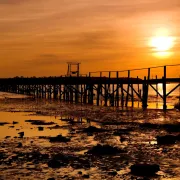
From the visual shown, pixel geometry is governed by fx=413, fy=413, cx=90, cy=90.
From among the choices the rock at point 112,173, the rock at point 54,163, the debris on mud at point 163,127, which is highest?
the debris on mud at point 163,127

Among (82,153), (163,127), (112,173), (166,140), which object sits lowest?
(112,173)

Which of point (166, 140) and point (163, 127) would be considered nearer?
point (166, 140)

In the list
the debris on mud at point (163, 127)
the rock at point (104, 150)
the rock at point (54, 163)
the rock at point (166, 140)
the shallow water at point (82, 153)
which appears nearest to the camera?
the shallow water at point (82, 153)

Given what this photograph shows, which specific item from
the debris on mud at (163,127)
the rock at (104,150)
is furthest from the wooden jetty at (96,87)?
the rock at (104,150)

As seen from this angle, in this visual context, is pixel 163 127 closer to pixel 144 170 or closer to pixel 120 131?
pixel 120 131

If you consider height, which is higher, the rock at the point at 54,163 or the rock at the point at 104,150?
the rock at the point at 104,150

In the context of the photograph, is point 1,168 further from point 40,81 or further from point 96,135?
point 40,81

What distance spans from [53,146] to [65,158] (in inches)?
95.5

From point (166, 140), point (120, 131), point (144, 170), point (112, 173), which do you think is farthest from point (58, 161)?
point (120, 131)

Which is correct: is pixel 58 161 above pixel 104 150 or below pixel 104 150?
below

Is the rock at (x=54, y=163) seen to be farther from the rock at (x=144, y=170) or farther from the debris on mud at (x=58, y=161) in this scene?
the rock at (x=144, y=170)

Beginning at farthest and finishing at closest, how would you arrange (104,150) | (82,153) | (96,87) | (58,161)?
(96,87) < (104,150) < (82,153) < (58,161)

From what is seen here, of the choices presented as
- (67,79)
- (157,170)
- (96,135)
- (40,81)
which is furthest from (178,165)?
(40,81)

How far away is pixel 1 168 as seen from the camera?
1253 centimetres
